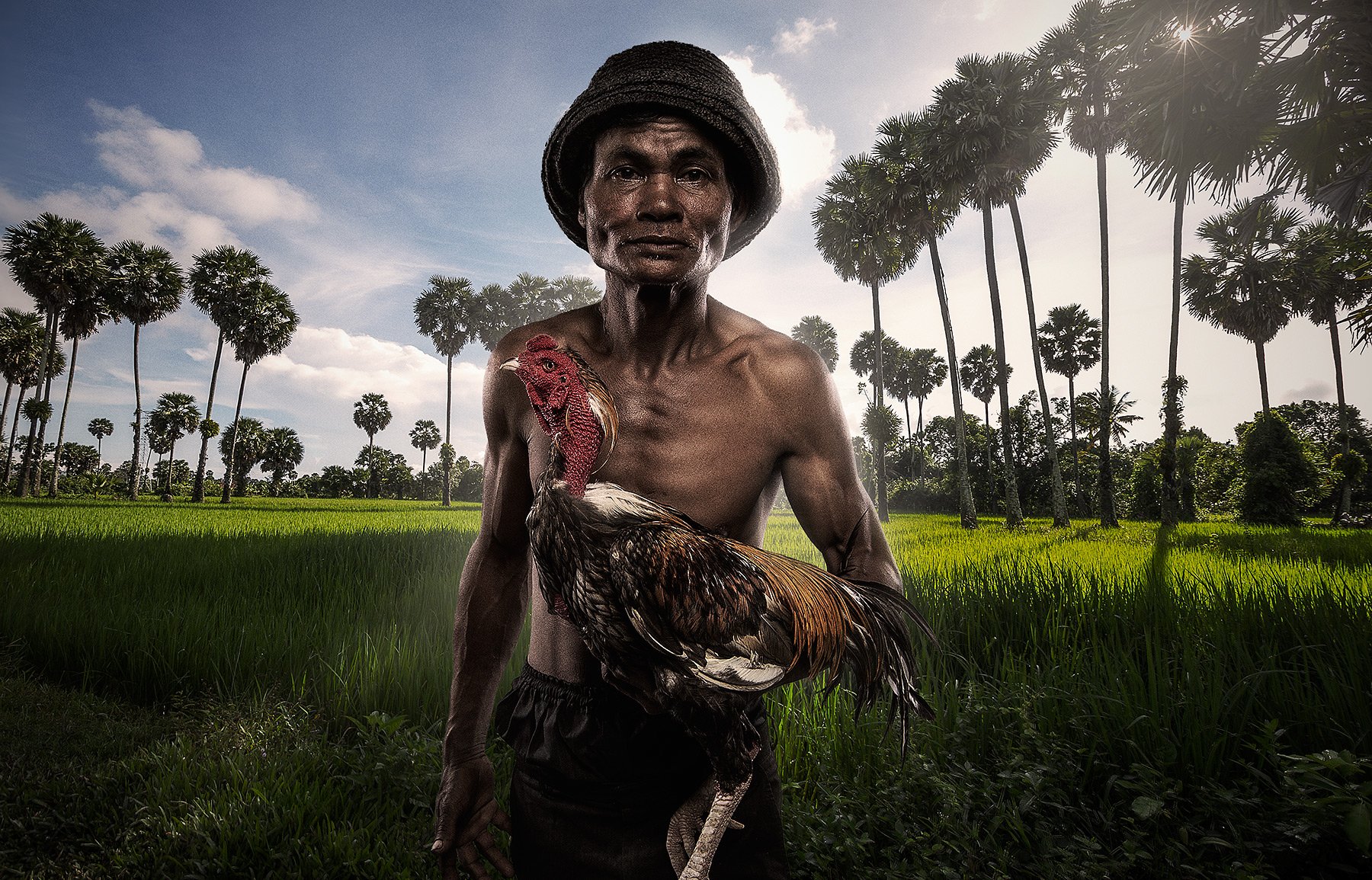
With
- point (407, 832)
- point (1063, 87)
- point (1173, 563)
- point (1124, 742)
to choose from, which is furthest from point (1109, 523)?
point (407, 832)

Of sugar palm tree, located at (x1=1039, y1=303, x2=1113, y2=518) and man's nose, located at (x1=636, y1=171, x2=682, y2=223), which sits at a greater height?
sugar palm tree, located at (x1=1039, y1=303, x2=1113, y2=518)

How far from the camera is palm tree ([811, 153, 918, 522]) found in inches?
979

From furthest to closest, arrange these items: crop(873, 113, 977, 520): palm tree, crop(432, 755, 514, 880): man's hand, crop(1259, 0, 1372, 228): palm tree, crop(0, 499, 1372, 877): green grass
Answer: crop(873, 113, 977, 520): palm tree
crop(1259, 0, 1372, 228): palm tree
crop(0, 499, 1372, 877): green grass
crop(432, 755, 514, 880): man's hand

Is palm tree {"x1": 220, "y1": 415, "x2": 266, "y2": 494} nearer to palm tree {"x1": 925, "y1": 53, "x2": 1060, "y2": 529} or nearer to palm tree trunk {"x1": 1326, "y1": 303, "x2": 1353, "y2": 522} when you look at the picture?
palm tree {"x1": 925, "y1": 53, "x2": 1060, "y2": 529}

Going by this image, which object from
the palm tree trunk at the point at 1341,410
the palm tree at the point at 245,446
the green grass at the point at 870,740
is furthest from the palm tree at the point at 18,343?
the palm tree trunk at the point at 1341,410

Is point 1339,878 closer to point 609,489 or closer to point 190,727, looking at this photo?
point 609,489

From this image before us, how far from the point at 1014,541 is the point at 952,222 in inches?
689

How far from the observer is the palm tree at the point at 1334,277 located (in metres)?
9.16

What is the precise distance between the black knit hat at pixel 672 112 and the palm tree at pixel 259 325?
48428mm

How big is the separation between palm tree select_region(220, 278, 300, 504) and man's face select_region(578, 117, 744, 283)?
4871cm

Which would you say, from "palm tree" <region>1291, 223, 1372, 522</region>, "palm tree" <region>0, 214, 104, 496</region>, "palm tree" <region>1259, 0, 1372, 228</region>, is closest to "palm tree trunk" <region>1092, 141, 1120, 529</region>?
"palm tree" <region>1291, 223, 1372, 522</region>

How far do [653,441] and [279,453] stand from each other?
9269cm

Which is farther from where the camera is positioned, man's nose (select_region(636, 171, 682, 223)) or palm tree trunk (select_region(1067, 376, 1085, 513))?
palm tree trunk (select_region(1067, 376, 1085, 513))

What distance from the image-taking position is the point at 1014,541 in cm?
1273
